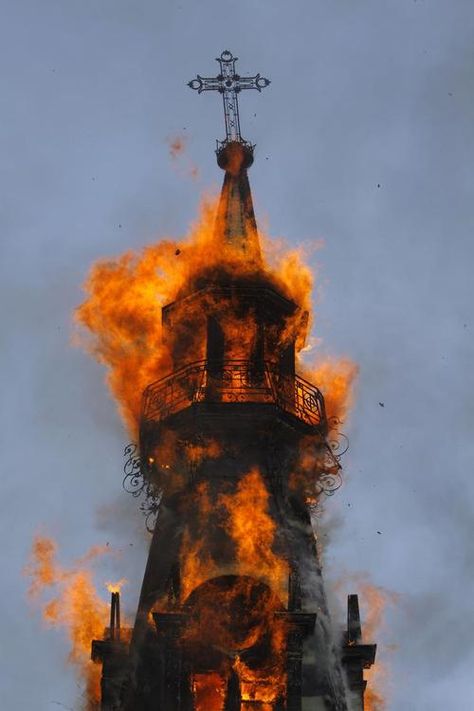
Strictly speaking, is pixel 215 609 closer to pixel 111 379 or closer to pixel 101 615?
pixel 101 615

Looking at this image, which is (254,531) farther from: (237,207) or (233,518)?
(237,207)

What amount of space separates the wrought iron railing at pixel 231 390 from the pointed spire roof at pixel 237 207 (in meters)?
5.31

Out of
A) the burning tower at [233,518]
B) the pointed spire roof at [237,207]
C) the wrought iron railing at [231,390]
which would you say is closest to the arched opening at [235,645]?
the burning tower at [233,518]

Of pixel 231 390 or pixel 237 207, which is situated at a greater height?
pixel 237 207

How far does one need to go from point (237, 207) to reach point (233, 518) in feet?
46.2

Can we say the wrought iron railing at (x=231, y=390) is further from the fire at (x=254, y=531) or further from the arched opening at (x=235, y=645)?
the arched opening at (x=235, y=645)

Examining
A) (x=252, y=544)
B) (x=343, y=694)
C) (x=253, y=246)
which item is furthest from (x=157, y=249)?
(x=343, y=694)

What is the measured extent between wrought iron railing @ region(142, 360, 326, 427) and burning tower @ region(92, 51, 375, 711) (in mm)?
48

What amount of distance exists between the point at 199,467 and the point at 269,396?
3.43m

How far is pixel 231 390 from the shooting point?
1903 inches

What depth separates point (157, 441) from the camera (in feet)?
160

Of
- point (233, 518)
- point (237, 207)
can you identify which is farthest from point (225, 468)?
point (237, 207)

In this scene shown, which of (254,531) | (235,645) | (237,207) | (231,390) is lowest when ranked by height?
(235,645)

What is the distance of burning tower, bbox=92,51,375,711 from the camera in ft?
141
